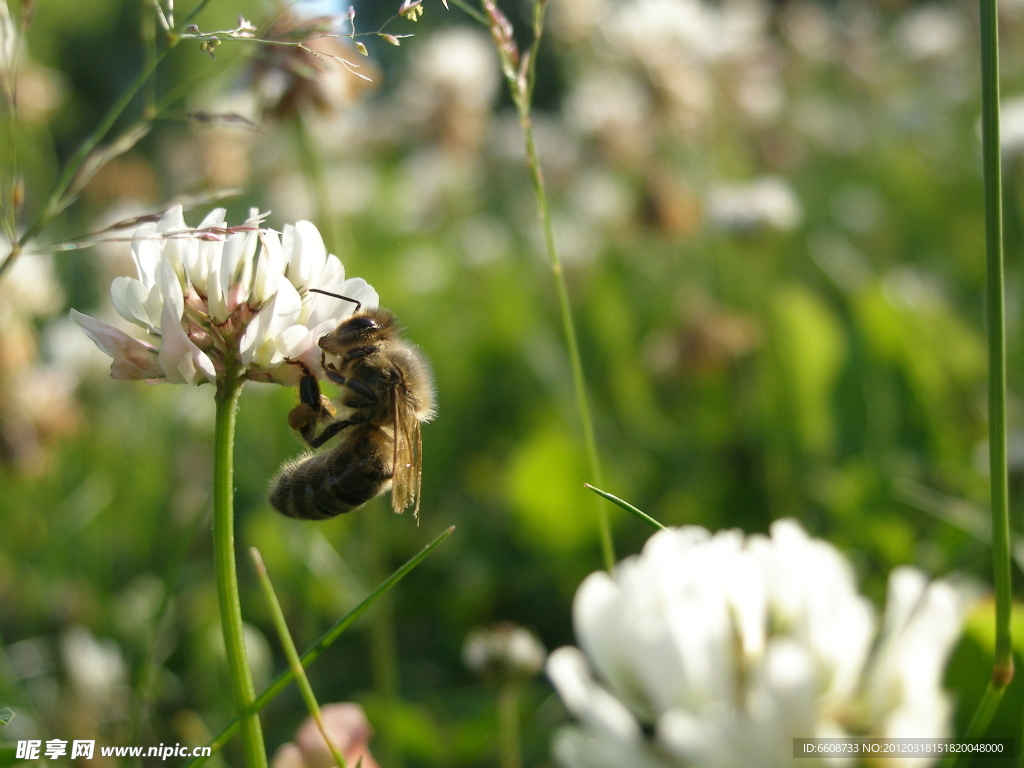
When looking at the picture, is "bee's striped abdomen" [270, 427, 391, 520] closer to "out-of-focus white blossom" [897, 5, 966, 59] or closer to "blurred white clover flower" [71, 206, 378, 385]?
"blurred white clover flower" [71, 206, 378, 385]

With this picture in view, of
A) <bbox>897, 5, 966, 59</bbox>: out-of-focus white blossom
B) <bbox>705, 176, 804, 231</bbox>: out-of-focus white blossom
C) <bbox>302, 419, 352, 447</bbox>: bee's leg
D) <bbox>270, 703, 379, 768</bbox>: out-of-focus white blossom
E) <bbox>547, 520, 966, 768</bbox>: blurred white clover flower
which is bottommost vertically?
<bbox>270, 703, 379, 768</bbox>: out-of-focus white blossom

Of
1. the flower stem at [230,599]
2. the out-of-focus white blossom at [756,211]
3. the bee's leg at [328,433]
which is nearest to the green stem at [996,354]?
the flower stem at [230,599]

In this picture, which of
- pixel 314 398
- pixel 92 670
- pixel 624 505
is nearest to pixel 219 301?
pixel 314 398

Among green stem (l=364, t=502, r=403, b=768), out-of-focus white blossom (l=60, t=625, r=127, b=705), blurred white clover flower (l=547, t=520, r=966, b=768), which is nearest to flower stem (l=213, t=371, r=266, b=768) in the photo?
blurred white clover flower (l=547, t=520, r=966, b=768)

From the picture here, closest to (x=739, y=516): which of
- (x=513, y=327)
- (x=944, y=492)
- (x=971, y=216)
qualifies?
(x=944, y=492)

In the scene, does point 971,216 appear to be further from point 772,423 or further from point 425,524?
point 425,524

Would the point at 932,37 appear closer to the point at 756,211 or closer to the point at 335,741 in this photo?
the point at 756,211
